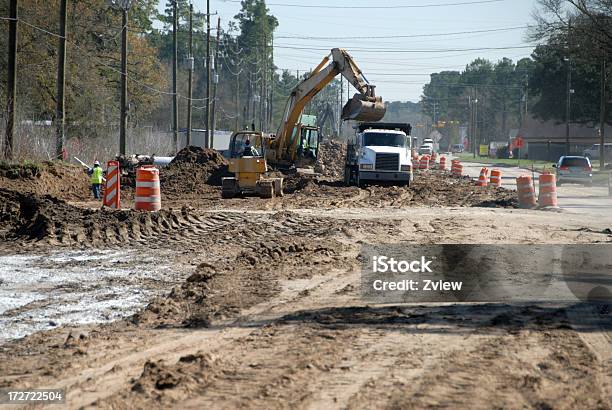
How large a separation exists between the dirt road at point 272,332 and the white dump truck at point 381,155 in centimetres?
1619

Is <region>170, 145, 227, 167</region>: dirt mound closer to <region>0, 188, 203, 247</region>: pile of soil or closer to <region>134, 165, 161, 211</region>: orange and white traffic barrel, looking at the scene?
<region>134, 165, 161, 211</region>: orange and white traffic barrel


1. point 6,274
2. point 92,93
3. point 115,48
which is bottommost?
point 6,274

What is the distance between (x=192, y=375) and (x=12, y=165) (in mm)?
24851

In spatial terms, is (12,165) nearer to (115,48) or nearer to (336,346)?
(336,346)

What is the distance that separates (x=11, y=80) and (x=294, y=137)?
14398mm

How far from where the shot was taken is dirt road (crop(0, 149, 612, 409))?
6926 mm

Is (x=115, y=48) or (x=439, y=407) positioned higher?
(x=115, y=48)

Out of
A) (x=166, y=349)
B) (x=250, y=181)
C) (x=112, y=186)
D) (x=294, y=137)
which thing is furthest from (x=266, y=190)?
(x=166, y=349)

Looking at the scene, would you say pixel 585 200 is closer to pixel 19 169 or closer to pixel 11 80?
pixel 19 169

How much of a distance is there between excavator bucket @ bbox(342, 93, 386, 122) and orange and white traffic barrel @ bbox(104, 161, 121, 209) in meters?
13.9

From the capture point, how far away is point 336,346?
8.48m

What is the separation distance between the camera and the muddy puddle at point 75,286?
10.8 metres

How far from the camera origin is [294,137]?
4091 centimetres

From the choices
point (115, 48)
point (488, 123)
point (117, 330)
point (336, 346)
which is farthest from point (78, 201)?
point (488, 123)
